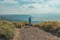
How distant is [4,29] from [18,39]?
1522 mm

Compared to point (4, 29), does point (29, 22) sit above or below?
below

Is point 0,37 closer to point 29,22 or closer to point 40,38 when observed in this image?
point 40,38

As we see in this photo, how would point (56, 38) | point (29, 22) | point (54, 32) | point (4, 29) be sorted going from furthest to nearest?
point (29, 22)
point (54, 32)
point (56, 38)
point (4, 29)

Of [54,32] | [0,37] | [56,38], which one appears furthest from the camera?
[54,32]

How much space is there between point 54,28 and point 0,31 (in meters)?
8.57

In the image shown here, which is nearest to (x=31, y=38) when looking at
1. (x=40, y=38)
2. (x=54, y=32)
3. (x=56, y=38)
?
(x=40, y=38)

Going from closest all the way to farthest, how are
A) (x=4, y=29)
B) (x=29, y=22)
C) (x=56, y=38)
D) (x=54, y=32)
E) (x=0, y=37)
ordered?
(x=0, y=37) → (x=4, y=29) → (x=56, y=38) → (x=54, y=32) → (x=29, y=22)

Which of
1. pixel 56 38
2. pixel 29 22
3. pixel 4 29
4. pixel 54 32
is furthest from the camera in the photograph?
pixel 29 22

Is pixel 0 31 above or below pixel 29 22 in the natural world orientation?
above

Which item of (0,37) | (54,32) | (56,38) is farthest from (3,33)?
(54,32)

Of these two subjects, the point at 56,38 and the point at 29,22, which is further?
the point at 29,22

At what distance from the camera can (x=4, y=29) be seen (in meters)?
19.2

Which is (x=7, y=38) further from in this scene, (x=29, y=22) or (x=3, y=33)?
(x=29, y=22)

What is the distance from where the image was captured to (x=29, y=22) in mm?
35031
